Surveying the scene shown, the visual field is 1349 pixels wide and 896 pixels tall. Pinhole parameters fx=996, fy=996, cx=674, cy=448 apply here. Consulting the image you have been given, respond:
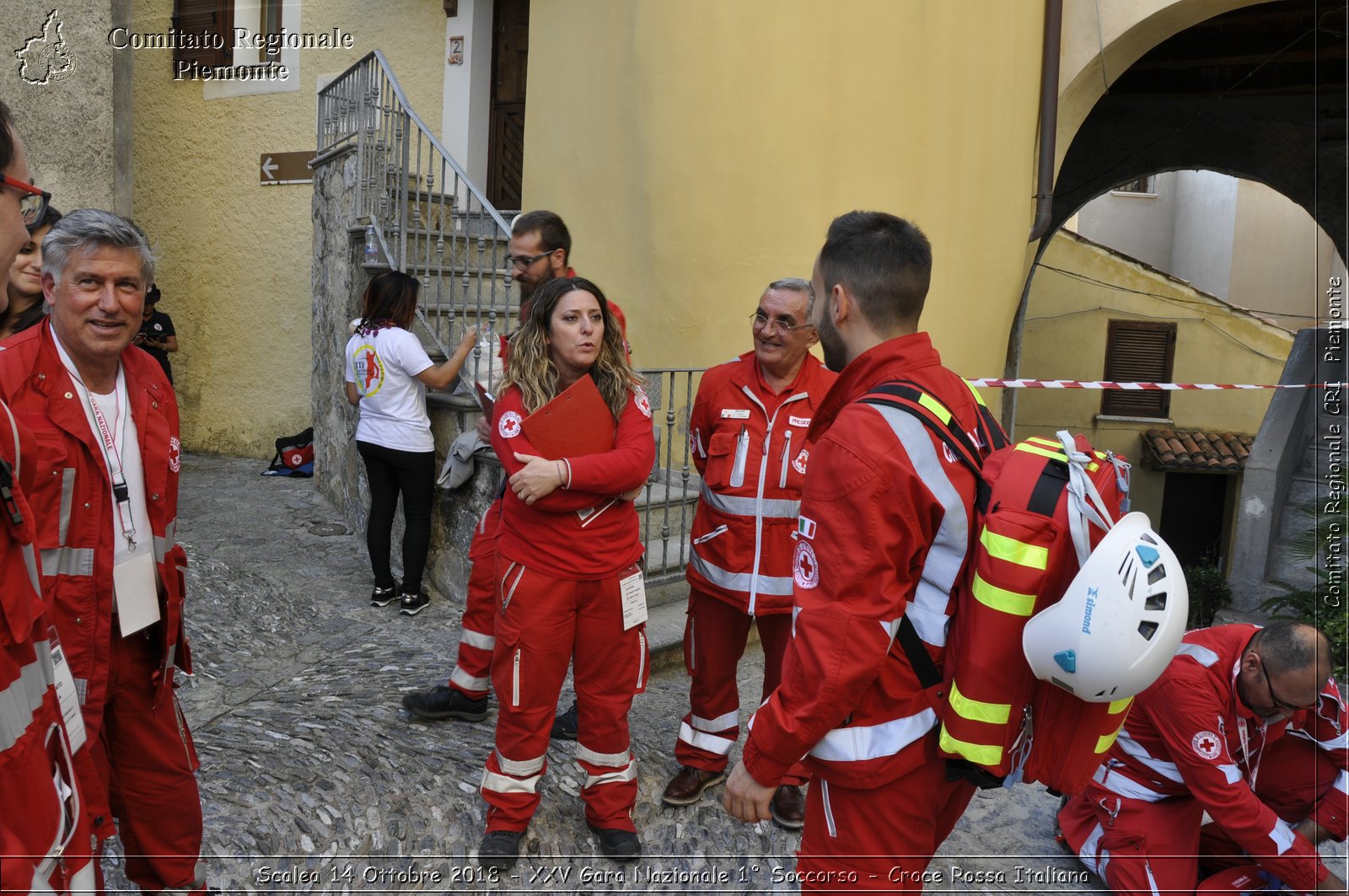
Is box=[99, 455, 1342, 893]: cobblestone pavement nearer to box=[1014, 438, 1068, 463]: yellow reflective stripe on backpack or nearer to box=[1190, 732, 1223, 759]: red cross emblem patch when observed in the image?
box=[1190, 732, 1223, 759]: red cross emblem patch

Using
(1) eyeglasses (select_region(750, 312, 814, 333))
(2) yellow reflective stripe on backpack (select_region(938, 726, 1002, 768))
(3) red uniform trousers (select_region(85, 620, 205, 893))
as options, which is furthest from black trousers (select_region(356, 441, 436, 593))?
(2) yellow reflective stripe on backpack (select_region(938, 726, 1002, 768))

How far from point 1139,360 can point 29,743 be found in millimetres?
19058

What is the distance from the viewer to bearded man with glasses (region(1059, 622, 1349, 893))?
329 cm

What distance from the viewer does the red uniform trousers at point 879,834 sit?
2150mm

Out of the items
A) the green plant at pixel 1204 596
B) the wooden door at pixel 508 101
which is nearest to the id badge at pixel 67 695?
the wooden door at pixel 508 101

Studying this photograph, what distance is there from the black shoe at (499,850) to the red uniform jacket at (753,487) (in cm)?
110

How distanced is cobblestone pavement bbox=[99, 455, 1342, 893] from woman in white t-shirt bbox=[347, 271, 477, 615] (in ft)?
1.41

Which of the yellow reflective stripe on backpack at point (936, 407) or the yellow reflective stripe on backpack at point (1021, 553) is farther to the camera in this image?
the yellow reflective stripe on backpack at point (936, 407)

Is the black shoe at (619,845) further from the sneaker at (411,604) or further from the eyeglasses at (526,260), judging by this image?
the sneaker at (411,604)

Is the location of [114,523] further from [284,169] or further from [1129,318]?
[1129,318]

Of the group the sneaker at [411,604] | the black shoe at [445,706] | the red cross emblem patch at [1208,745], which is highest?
the red cross emblem patch at [1208,745]

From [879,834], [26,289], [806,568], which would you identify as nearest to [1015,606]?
[806,568]

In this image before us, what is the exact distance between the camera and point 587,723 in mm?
3291

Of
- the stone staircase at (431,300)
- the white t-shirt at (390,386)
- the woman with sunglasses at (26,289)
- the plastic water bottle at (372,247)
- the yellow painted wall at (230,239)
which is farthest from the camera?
the yellow painted wall at (230,239)
